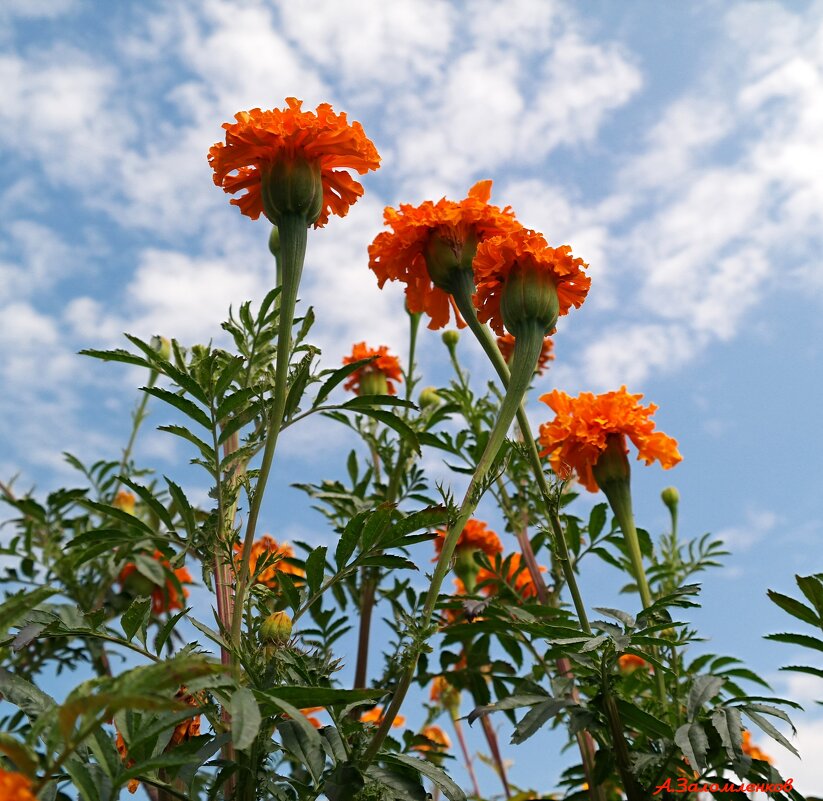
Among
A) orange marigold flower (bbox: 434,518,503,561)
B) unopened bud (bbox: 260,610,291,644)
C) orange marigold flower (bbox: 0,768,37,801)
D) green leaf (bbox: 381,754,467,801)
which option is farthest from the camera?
orange marigold flower (bbox: 434,518,503,561)

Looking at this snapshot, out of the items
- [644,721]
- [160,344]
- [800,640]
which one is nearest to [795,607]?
[800,640]

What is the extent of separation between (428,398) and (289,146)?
117 centimetres

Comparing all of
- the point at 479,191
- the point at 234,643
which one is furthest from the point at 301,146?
the point at 234,643

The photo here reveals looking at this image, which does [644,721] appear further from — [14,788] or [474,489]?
[14,788]

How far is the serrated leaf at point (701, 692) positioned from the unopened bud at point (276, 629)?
24.6 inches

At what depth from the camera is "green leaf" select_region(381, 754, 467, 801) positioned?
3.38ft

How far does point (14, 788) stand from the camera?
538 mm

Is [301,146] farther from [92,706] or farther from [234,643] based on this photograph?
[92,706]

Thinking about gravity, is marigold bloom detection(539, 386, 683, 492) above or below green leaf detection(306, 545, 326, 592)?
above

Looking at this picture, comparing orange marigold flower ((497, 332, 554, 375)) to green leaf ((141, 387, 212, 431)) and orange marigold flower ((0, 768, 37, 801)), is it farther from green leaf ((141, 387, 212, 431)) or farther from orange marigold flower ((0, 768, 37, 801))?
orange marigold flower ((0, 768, 37, 801))

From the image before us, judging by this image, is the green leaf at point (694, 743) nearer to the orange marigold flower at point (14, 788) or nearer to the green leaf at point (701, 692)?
the green leaf at point (701, 692)

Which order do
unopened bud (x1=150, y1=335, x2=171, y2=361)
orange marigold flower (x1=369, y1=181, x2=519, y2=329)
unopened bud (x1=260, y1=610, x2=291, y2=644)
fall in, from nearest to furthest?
unopened bud (x1=260, y1=610, x2=291, y2=644)
orange marigold flower (x1=369, y1=181, x2=519, y2=329)
unopened bud (x1=150, y1=335, x2=171, y2=361)

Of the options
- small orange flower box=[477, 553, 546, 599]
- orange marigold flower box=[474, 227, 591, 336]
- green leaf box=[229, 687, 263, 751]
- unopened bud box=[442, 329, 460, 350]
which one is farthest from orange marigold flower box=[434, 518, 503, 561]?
green leaf box=[229, 687, 263, 751]

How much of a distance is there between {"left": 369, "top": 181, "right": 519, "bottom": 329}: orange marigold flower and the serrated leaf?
0.79 m
